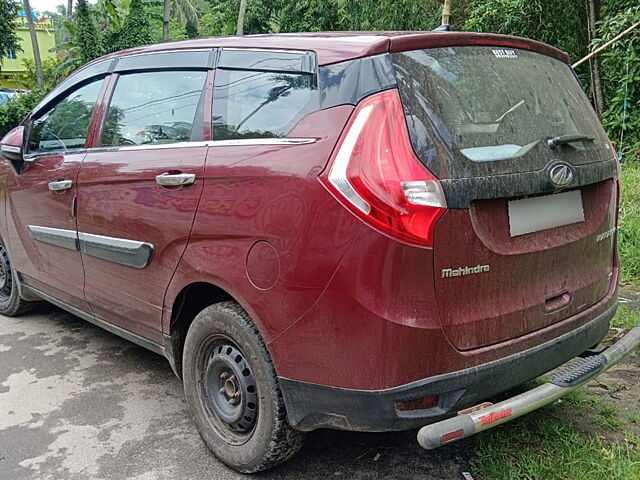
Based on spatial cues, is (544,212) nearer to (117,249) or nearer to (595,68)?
(117,249)

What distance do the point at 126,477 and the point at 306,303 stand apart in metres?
1.26

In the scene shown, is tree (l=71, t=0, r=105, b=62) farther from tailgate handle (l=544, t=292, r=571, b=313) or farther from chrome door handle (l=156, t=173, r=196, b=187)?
tailgate handle (l=544, t=292, r=571, b=313)

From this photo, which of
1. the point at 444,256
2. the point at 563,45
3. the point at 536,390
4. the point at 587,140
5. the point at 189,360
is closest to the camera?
the point at 444,256

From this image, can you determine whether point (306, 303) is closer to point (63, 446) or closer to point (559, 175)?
point (559, 175)

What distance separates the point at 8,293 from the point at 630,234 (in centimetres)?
511

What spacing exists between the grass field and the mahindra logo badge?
1182mm

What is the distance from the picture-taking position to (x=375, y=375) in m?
2.00

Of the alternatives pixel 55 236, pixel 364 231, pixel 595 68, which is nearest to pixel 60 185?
pixel 55 236

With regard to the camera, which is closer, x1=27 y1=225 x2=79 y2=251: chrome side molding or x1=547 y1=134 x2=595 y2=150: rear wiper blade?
x1=547 y1=134 x2=595 y2=150: rear wiper blade

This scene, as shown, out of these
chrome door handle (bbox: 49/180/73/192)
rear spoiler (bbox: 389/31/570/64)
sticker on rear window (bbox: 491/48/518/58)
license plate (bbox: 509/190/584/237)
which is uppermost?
rear spoiler (bbox: 389/31/570/64)

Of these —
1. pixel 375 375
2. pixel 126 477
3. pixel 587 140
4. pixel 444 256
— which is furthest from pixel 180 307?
pixel 587 140

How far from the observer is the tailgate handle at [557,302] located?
230 centimetres

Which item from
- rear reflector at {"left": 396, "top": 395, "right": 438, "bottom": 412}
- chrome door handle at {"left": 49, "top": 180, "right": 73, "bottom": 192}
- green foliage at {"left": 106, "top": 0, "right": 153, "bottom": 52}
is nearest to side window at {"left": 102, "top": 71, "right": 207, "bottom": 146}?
chrome door handle at {"left": 49, "top": 180, "right": 73, "bottom": 192}

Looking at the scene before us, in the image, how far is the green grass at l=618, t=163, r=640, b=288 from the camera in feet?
15.5
